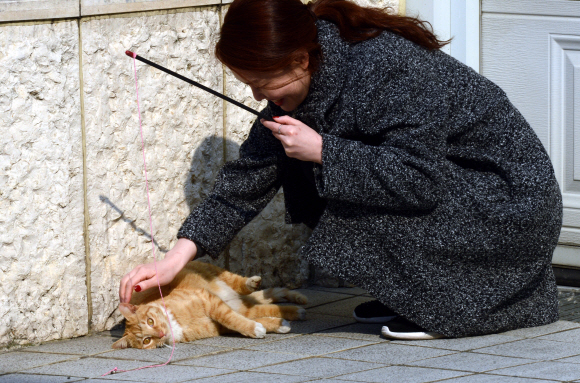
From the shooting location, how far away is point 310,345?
9.50ft

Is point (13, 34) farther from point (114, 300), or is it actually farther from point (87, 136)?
point (114, 300)

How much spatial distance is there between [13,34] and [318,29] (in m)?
1.13

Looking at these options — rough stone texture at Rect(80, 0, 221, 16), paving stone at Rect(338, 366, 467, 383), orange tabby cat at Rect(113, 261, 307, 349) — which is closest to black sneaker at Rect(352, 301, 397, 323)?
orange tabby cat at Rect(113, 261, 307, 349)

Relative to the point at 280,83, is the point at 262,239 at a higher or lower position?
lower

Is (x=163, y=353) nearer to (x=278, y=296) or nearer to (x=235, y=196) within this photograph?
(x=235, y=196)

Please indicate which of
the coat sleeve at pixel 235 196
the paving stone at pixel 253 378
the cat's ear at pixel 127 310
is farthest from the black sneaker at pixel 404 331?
the cat's ear at pixel 127 310

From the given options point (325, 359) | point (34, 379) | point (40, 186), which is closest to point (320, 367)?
point (325, 359)

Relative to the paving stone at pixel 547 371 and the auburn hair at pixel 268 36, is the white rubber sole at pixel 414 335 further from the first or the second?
the auburn hair at pixel 268 36

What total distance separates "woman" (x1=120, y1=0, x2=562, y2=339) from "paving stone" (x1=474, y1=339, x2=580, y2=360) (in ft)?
0.48

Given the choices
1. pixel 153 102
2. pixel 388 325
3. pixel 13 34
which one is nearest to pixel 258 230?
pixel 153 102

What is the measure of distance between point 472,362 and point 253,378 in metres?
0.70

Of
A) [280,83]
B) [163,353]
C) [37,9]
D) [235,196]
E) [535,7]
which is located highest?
[535,7]

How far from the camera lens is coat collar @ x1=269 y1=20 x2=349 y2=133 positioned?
2.81 m

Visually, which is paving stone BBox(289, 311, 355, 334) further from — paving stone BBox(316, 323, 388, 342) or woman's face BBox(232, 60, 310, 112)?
woman's face BBox(232, 60, 310, 112)
